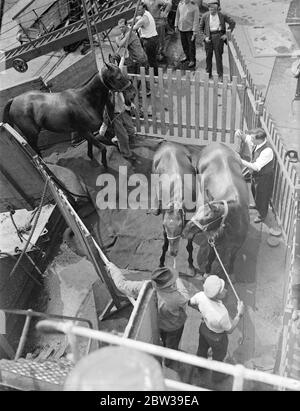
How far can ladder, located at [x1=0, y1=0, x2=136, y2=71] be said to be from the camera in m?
10.6

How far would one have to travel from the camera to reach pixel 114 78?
838cm

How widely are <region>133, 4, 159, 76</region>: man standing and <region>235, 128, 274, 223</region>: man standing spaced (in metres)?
4.00

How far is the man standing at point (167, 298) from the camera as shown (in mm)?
5249

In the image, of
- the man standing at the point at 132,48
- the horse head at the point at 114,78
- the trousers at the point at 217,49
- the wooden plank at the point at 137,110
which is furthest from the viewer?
the trousers at the point at 217,49

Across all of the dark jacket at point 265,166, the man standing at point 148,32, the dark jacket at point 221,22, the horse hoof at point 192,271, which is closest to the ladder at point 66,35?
the man standing at point 148,32

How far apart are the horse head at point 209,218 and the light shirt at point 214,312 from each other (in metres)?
1.24

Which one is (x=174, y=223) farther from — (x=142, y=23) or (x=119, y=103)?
(x=142, y=23)

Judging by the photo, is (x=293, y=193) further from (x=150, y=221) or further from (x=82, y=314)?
(x=82, y=314)

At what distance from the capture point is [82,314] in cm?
688

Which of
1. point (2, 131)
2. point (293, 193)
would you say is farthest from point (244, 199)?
point (2, 131)

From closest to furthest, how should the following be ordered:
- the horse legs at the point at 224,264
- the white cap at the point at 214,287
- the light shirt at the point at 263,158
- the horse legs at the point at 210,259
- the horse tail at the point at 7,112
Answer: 1. the white cap at the point at 214,287
2. the horse legs at the point at 210,259
3. the horse legs at the point at 224,264
4. the light shirt at the point at 263,158
5. the horse tail at the point at 7,112

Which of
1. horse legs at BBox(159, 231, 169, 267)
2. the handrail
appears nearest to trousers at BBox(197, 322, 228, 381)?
horse legs at BBox(159, 231, 169, 267)

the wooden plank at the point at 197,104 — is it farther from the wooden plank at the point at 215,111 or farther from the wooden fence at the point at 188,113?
the wooden plank at the point at 215,111

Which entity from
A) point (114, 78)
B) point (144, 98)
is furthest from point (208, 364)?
point (144, 98)
